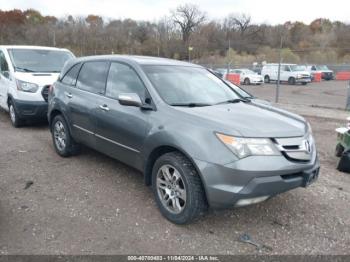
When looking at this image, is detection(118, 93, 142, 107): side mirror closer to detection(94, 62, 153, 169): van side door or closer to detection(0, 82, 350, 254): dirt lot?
detection(94, 62, 153, 169): van side door

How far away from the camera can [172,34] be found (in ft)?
226

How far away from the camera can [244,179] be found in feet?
9.63

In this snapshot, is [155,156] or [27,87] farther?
[27,87]

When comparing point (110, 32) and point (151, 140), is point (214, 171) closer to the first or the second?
point (151, 140)

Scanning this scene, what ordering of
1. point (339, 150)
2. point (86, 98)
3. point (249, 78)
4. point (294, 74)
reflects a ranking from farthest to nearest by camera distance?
point (249, 78) → point (294, 74) → point (339, 150) → point (86, 98)

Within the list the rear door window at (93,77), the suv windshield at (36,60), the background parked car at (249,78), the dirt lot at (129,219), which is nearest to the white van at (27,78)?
the suv windshield at (36,60)

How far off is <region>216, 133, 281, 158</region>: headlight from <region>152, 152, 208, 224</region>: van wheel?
45cm

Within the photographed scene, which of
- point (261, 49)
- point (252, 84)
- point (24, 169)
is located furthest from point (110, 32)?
point (24, 169)

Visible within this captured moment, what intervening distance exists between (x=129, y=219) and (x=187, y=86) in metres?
1.71

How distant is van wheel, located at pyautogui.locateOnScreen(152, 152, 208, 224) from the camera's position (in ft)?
10.4

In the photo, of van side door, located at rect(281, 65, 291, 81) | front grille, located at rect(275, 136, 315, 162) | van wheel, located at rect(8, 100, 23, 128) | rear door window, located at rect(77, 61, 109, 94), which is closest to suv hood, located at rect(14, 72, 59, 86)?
van wheel, located at rect(8, 100, 23, 128)

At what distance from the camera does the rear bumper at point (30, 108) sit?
22.6 ft

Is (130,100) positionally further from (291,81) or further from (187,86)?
(291,81)

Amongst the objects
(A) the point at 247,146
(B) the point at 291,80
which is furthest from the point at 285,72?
(A) the point at 247,146
